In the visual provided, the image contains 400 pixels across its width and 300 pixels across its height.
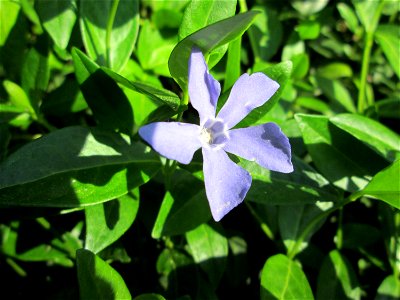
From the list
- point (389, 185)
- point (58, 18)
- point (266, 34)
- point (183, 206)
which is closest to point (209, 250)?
point (183, 206)

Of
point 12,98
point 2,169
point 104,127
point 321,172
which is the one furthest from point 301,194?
point 12,98

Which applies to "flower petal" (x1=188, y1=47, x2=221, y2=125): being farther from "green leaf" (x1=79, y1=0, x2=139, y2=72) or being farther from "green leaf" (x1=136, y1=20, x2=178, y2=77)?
"green leaf" (x1=136, y1=20, x2=178, y2=77)

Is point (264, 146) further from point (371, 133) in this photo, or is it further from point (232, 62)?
point (371, 133)

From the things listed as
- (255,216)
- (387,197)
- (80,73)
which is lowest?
(255,216)

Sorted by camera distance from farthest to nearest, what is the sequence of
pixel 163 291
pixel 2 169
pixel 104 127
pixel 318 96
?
pixel 318 96 < pixel 163 291 < pixel 104 127 < pixel 2 169

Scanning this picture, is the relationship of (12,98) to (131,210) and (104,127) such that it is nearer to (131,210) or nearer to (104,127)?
(104,127)

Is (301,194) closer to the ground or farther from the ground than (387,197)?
closer to the ground

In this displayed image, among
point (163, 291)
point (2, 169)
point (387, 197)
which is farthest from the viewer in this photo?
point (163, 291)
